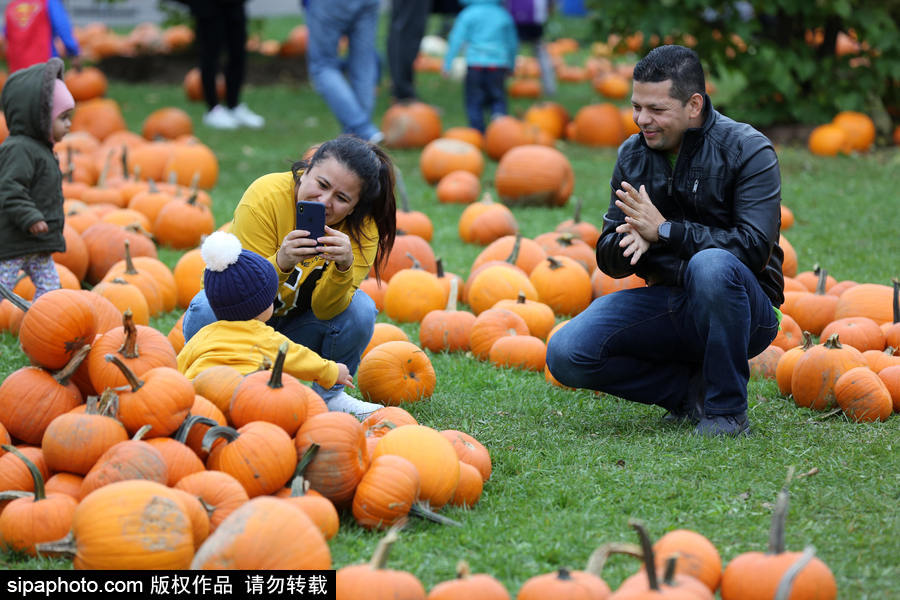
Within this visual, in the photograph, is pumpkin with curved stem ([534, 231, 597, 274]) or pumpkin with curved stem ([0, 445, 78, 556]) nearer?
pumpkin with curved stem ([0, 445, 78, 556])

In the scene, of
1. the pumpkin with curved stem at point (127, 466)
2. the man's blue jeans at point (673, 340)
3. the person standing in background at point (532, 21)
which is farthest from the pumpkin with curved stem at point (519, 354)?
the person standing in background at point (532, 21)

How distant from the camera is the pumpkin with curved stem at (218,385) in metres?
3.43

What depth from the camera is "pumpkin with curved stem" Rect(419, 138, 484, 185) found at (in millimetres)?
9359

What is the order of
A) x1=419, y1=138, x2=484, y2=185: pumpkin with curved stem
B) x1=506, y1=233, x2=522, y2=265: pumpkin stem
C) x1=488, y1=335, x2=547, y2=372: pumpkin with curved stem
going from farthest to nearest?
x1=419, y1=138, x2=484, y2=185: pumpkin with curved stem, x1=506, y1=233, x2=522, y2=265: pumpkin stem, x1=488, y1=335, x2=547, y2=372: pumpkin with curved stem

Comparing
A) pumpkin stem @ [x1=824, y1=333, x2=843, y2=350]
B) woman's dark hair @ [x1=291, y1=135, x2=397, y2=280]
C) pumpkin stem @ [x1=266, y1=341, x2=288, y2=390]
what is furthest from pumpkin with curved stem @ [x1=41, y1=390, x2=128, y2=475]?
pumpkin stem @ [x1=824, y1=333, x2=843, y2=350]

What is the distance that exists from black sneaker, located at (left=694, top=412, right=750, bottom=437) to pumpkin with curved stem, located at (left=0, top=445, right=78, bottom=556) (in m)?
2.38

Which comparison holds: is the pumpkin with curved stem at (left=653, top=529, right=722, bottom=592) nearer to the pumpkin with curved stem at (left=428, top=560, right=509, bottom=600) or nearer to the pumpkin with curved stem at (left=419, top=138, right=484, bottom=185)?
the pumpkin with curved stem at (left=428, top=560, right=509, bottom=600)

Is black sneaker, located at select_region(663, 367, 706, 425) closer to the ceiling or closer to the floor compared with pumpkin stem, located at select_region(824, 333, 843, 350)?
closer to the floor

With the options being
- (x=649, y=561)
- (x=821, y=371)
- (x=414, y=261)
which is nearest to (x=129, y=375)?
(x=649, y=561)

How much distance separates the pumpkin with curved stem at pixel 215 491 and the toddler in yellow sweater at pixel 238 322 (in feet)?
2.31

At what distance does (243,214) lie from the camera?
4.30 metres

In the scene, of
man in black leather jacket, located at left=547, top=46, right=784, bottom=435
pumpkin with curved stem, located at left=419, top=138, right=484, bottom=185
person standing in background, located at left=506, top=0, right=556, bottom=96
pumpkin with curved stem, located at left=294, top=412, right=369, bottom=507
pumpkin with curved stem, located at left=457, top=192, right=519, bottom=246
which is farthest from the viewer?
person standing in background, located at left=506, top=0, right=556, bottom=96

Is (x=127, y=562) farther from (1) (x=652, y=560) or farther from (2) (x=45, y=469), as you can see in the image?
(1) (x=652, y=560)

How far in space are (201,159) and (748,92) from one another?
5.82m
